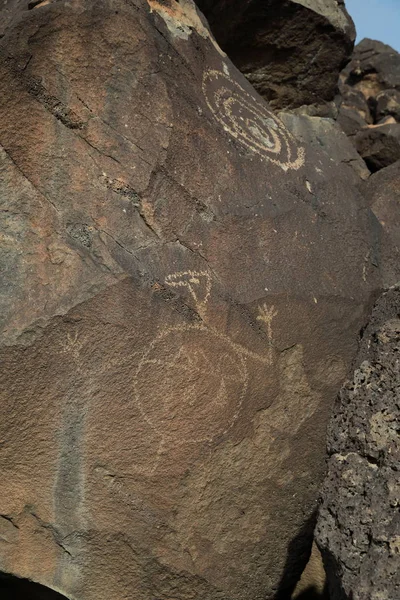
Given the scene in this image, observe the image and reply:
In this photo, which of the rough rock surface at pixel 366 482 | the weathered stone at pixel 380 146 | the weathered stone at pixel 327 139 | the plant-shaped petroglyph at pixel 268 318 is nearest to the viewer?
the rough rock surface at pixel 366 482

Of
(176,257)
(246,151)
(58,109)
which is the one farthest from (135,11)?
(176,257)

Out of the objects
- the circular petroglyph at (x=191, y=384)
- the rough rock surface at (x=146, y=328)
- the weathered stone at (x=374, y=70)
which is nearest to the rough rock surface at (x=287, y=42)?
the rough rock surface at (x=146, y=328)

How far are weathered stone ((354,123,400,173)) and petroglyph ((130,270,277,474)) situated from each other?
2.30 m

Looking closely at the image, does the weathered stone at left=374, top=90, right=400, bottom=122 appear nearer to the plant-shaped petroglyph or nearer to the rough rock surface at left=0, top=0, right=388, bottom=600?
the rough rock surface at left=0, top=0, right=388, bottom=600

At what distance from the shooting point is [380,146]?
12.4 ft

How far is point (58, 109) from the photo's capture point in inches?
69.1

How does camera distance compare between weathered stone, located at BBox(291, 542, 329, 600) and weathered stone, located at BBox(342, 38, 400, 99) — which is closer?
weathered stone, located at BBox(291, 542, 329, 600)

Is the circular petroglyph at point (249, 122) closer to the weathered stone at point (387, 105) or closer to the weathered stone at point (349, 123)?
the weathered stone at point (349, 123)

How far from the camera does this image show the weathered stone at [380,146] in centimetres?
372

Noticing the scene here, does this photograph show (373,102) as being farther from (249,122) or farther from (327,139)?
(249,122)

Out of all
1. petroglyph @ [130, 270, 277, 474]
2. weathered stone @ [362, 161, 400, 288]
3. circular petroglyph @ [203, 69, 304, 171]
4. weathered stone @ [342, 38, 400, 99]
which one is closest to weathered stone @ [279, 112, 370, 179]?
weathered stone @ [362, 161, 400, 288]

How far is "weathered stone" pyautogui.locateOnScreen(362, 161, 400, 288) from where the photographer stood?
2199mm

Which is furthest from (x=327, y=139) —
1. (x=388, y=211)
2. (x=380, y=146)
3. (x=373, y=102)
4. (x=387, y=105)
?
(x=373, y=102)

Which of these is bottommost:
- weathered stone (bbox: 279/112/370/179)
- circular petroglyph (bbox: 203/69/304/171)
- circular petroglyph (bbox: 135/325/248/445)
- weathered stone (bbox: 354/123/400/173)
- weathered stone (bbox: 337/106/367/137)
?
weathered stone (bbox: 337/106/367/137)
